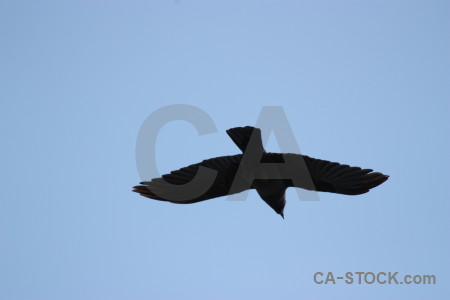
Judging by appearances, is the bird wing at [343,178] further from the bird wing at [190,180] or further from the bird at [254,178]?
the bird wing at [190,180]

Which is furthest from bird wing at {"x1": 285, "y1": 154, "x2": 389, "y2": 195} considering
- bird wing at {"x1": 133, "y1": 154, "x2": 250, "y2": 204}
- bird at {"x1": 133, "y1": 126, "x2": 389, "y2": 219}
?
bird wing at {"x1": 133, "y1": 154, "x2": 250, "y2": 204}

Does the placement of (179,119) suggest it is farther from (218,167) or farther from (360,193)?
(360,193)

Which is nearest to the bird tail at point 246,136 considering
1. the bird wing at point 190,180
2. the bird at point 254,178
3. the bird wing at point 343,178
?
the bird at point 254,178

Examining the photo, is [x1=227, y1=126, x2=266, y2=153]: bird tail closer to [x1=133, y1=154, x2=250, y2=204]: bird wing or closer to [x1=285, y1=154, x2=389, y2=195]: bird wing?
[x1=133, y1=154, x2=250, y2=204]: bird wing

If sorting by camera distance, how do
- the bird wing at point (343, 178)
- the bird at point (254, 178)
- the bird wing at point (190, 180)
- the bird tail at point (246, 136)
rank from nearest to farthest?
the bird tail at point (246, 136) < the bird at point (254, 178) < the bird wing at point (343, 178) < the bird wing at point (190, 180)

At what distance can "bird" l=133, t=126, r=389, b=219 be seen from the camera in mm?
8922

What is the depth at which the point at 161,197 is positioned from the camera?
9742 mm

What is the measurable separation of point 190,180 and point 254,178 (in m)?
0.96

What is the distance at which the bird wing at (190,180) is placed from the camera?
930 cm

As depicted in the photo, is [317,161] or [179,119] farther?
[179,119]

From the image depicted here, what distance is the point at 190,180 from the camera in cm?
959

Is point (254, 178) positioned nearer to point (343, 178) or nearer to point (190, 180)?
point (190, 180)

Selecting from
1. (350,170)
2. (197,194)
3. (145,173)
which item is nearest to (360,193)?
(350,170)

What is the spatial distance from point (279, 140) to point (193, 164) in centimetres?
129
